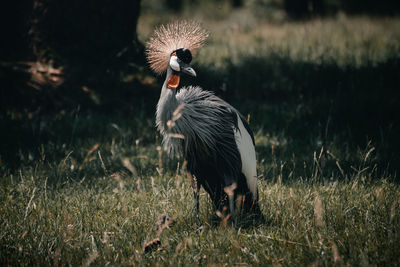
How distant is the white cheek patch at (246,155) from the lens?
2754 mm

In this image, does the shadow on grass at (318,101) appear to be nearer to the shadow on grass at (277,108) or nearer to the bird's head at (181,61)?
the shadow on grass at (277,108)

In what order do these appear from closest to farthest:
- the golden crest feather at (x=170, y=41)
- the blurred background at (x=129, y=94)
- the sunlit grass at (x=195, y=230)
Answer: the sunlit grass at (x=195, y=230), the golden crest feather at (x=170, y=41), the blurred background at (x=129, y=94)

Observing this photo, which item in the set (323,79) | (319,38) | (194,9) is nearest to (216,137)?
(323,79)

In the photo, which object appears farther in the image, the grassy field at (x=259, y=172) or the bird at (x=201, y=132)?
the bird at (x=201, y=132)

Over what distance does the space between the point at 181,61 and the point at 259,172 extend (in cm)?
139

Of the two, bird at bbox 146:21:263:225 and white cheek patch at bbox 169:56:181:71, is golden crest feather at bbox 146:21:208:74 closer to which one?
bird at bbox 146:21:263:225

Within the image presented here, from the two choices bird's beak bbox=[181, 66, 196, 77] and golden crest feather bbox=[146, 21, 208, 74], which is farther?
golden crest feather bbox=[146, 21, 208, 74]

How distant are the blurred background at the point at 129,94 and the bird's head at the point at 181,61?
52.9 inches

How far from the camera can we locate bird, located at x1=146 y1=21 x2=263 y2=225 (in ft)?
8.40

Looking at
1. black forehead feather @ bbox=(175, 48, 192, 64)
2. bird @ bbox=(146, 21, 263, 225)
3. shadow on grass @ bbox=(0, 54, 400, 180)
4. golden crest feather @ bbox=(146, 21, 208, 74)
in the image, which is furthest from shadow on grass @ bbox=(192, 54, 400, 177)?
black forehead feather @ bbox=(175, 48, 192, 64)

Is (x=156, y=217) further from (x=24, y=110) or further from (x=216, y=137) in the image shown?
(x=24, y=110)

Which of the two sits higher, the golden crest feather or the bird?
the golden crest feather

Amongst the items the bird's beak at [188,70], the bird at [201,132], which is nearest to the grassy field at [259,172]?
the bird at [201,132]

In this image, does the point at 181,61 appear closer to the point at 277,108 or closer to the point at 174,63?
the point at 174,63
